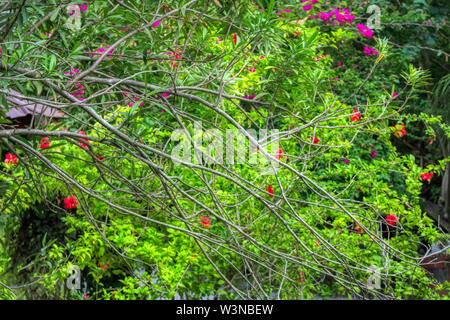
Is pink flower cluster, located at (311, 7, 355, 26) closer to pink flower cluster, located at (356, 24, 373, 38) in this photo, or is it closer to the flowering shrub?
pink flower cluster, located at (356, 24, 373, 38)

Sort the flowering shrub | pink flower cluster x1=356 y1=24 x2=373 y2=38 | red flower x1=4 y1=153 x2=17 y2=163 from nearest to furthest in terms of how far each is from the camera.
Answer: the flowering shrub < red flower x1=4 y1=153 x2=17 y2=163 < pink flower cluster x1=356 y1=24 x2=373 y2=38

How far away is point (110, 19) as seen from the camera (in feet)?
7.63

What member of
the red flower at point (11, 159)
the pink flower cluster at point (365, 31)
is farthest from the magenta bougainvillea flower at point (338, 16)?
the red flower at point (11, 159)

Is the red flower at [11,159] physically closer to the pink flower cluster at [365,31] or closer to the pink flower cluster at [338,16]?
the pink flower cluster at [338,16]

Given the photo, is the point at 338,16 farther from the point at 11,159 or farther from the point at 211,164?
the point at 11,159

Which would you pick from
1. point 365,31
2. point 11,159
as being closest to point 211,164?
point 11,159

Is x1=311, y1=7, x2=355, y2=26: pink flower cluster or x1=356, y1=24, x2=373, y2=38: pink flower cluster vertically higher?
x1=311, y1=7, x2=355, y2=26: pink flower cluster

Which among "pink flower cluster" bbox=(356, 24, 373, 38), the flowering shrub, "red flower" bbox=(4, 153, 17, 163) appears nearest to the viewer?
the flowering shrub

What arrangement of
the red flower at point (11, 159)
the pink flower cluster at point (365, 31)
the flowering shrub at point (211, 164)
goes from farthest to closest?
the pink flower cluster at point (365, 31) → the red flower at point (11, 159) → the flowering shrub at point (211, 164)

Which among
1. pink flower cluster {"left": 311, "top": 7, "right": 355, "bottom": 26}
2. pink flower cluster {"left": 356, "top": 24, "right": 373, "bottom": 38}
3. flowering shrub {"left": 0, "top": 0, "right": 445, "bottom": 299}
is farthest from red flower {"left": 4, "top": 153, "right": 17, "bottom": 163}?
pink flower cluster {"left": 356, "top": 24, "right": 373, "bottom": 38}

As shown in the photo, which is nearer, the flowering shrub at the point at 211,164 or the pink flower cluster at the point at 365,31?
the flowering shrub at the point at 211,164

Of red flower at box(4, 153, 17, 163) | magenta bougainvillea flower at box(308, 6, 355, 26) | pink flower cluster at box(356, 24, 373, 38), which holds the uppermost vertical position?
magenta bougainvillea flower at box(308, 6, 355, 26)
